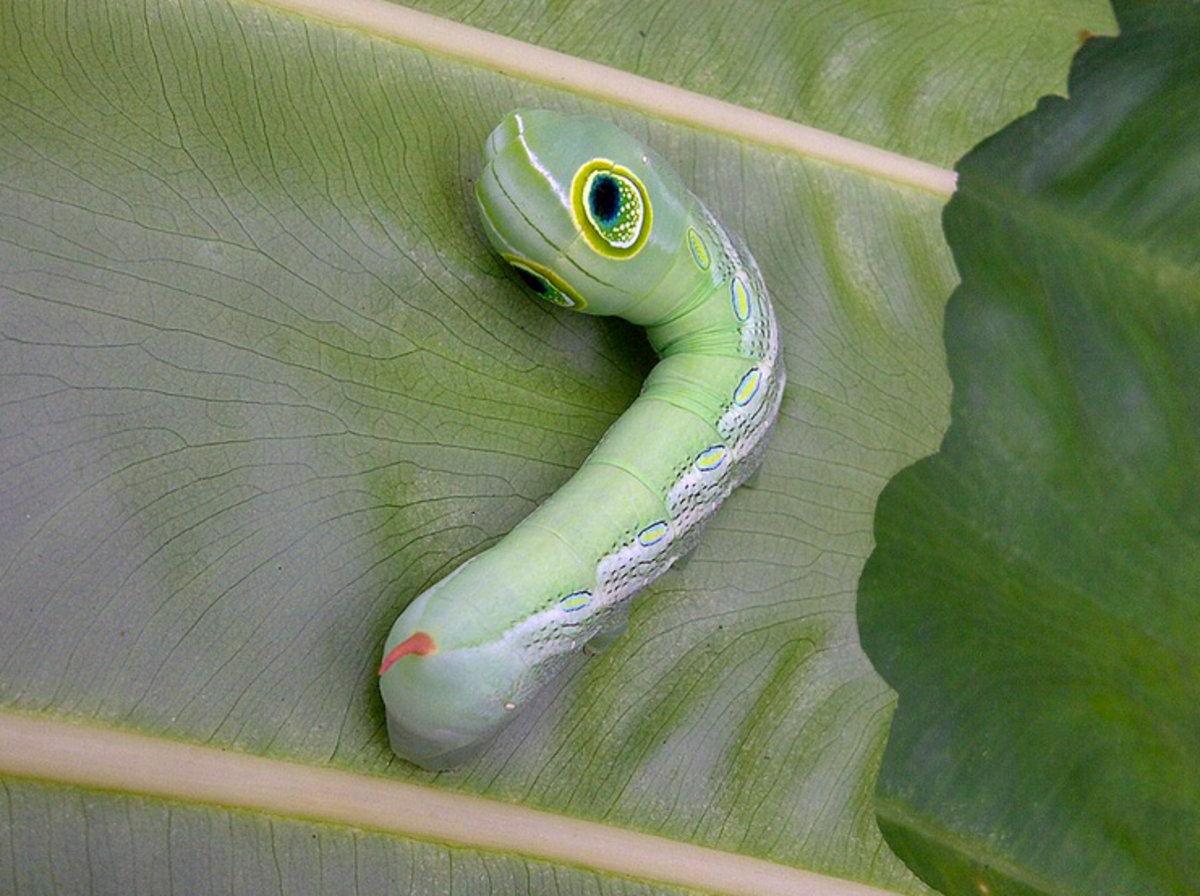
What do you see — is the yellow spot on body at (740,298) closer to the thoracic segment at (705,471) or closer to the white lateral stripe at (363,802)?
the thoracic segment at (705,471)

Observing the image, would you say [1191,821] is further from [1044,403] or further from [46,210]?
[46,210]

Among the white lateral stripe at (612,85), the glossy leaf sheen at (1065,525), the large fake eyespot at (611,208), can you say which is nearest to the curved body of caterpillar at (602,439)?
the large fake eyespot at (611,208)

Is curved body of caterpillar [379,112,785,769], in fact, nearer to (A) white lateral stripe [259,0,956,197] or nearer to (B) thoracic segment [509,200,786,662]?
(B) thoracic segment [509,200,786,662]

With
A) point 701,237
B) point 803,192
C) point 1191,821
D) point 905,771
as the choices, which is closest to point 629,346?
point 701,237

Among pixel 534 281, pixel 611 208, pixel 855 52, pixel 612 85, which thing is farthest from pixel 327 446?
pixel 855 52

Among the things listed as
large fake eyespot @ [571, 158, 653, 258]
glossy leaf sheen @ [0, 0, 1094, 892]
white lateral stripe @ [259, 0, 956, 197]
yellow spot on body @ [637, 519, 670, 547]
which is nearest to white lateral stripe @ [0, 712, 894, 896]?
glossy leaf sheen @ [0, 0, 1094, 892]

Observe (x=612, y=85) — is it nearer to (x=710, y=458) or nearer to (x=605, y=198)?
(x=605, y=198)
